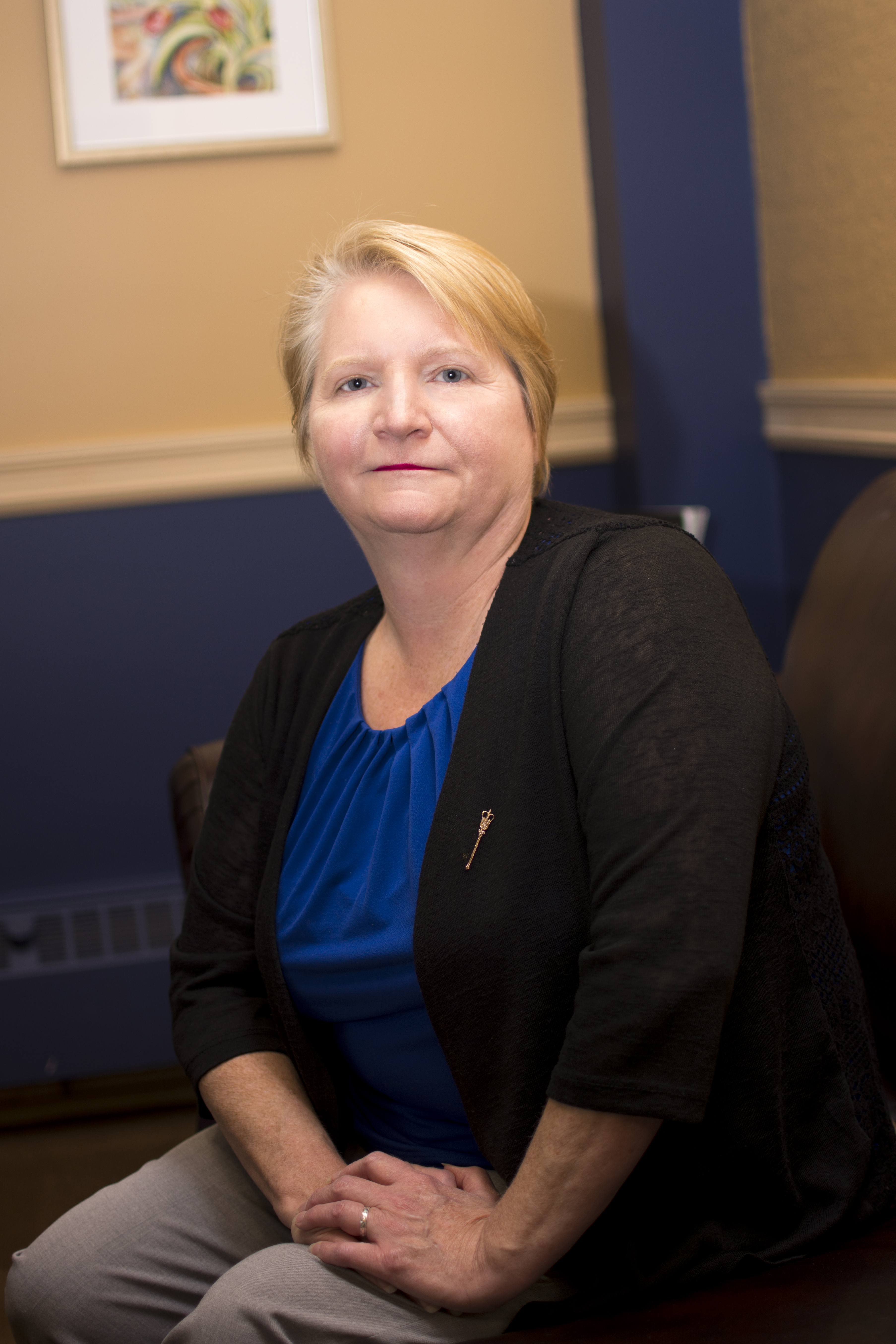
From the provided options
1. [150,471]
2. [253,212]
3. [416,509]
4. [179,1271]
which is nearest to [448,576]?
[416,509]

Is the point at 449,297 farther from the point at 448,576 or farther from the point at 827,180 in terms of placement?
the point at 827,180

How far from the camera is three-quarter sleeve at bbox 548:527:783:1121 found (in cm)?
88

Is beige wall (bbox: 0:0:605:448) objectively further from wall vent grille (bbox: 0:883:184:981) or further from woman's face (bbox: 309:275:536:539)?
woman's face (bbox: 309:275:536:539)

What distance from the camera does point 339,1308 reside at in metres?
1.02

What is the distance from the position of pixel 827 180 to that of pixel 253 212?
1.18m

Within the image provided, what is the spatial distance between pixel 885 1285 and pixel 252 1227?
0.64 meters

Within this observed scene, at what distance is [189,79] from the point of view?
2.48 meters

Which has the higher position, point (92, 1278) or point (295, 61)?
point (295, 61)

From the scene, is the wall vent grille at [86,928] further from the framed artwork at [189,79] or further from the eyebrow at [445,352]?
the eyebrow at [445,352]

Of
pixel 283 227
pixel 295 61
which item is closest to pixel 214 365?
pixel 283 227

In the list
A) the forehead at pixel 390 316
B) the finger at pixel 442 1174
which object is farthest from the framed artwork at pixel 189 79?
the finger at pixel 442 1174

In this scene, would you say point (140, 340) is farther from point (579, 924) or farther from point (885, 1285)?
point (885, 1285)

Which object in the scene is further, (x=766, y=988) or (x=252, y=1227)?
(x=252, y=1227)

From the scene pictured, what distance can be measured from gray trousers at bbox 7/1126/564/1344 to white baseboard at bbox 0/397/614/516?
1563 mm
